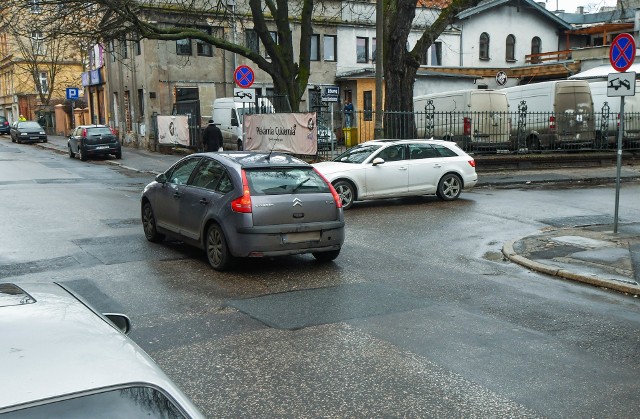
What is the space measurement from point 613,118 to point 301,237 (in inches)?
880

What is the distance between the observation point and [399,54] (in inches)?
877

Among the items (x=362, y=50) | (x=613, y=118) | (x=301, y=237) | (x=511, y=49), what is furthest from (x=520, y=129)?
(x=511, y=49)

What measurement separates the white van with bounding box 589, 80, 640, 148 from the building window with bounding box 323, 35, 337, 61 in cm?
1671

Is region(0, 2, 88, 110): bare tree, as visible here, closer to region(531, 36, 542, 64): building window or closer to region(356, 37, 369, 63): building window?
region(356, 37, 369, 63): building window

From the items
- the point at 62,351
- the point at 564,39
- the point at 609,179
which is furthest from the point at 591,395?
the point at 564,39

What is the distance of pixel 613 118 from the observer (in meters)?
27.3

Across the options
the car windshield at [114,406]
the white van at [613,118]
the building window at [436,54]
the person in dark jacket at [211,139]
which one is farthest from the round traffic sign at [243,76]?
the building window at [436,54]

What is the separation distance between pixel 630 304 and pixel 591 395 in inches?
125

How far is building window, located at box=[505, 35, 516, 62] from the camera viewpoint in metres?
46.8

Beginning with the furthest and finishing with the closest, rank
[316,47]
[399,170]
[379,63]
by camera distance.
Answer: [316,47] → [379,63] → [399,170]

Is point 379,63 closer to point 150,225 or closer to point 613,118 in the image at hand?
point 150,225

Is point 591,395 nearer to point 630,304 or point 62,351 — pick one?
point 630,304

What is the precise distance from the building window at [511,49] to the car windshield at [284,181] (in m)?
40.7

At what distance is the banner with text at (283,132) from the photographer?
20.5 metres
